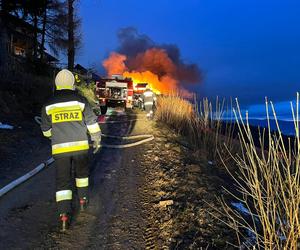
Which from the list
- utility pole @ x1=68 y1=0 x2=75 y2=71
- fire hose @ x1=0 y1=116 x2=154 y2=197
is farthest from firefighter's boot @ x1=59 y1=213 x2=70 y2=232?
utility pole @ x1=68 y1=0 x2=75 y2=71

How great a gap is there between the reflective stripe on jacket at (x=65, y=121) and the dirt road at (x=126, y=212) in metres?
1.05

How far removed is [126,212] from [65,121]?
1684mm

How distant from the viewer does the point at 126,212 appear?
20.9 ft

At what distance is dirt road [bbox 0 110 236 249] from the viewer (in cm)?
529

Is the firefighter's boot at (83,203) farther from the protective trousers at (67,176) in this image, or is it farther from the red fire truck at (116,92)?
the red fire truck at (116,92)

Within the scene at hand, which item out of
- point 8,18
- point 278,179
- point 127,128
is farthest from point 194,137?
point 8,18

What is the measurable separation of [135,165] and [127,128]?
20.5 ft

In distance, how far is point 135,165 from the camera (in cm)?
935

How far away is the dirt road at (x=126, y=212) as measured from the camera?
5289 millimetres

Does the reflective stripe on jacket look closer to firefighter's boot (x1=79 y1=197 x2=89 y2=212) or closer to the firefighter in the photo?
the firefighter

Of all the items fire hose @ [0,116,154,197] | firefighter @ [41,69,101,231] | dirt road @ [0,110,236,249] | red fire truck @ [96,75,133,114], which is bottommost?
dirt road @ [0,110,236,249]

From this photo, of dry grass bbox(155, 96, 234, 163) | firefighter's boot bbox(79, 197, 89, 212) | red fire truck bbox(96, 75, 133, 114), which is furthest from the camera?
red fire truck bbox(96, 75, 133, 114)

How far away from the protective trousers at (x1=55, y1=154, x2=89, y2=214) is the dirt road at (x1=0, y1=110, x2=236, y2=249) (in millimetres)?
349

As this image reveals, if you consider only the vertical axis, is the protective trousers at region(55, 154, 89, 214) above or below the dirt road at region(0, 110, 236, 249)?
above
